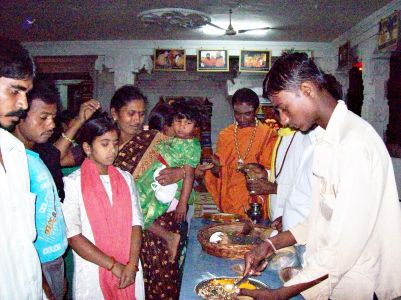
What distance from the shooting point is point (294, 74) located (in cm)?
152

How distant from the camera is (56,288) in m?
2.01

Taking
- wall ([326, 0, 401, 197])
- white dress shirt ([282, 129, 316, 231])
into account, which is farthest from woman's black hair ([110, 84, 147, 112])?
wall ([326, 0, 401, 197])

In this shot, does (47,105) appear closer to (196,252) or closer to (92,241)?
(92,241)

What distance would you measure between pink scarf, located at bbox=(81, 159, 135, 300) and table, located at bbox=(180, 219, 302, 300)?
0.43 metres

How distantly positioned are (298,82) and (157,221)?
1681mm

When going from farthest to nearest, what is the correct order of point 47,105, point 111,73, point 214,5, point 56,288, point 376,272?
point 111,73
point 214,5
point 47,105
point 56,288
point 376,272

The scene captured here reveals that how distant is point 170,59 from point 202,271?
7.77m

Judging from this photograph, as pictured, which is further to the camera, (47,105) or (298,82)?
(47,105)

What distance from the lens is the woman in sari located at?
2.70m

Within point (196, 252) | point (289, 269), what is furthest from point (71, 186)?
point (289, 269)

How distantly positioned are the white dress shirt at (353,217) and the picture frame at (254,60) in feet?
25.4

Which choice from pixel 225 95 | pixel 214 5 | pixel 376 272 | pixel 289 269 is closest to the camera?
pixel 376 272

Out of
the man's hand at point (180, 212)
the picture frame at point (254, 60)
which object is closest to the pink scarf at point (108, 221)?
the man's hand at point (180, 212)

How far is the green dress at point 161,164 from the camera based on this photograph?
2.69 meters
